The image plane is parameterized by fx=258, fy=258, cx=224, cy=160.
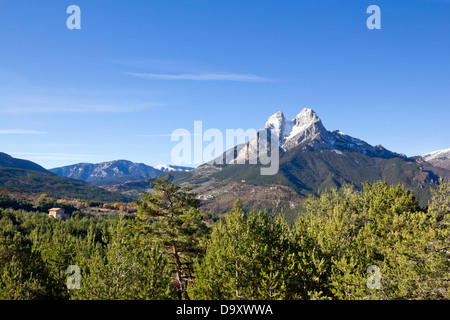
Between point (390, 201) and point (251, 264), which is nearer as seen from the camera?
point (251, 264)

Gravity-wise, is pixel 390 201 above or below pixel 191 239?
above

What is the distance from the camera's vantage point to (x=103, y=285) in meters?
20.4

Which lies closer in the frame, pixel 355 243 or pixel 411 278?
pixel 411 278

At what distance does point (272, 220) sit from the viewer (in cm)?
3175

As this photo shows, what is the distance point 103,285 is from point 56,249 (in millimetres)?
17590

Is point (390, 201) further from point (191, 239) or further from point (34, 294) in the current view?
point (34, 294)

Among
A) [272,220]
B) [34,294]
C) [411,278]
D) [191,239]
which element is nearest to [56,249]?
[34,294]
